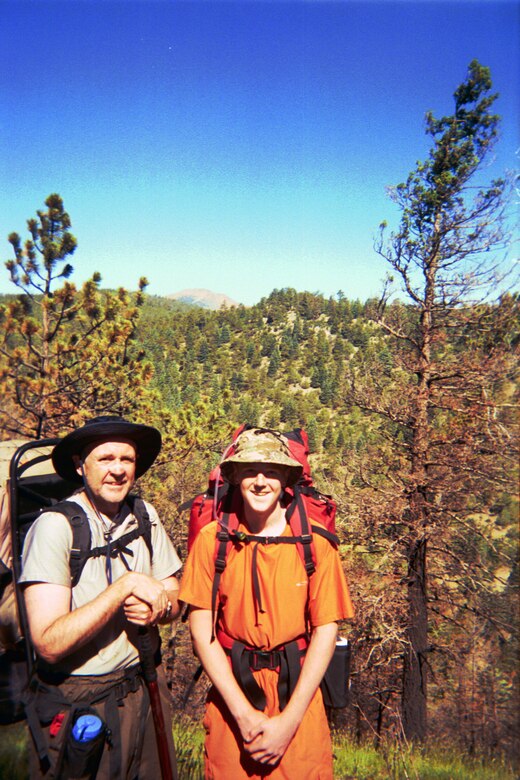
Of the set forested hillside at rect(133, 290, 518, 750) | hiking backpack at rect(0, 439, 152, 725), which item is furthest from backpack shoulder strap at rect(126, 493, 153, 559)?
forested hillside at rect(133, 290, 518, 750)

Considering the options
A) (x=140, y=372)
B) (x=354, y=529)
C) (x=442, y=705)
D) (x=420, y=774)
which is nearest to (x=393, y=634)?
(x=354, y=529)

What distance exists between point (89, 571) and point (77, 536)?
17 centimetres

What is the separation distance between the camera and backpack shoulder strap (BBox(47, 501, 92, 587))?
7.14ft

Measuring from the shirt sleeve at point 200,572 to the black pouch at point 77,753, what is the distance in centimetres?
58

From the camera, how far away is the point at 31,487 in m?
2.72

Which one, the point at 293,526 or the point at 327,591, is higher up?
the point at 293,526

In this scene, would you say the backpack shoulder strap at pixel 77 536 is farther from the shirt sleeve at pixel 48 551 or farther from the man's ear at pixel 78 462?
the man's ear at pixel 78 462

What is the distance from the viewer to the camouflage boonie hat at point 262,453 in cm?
235

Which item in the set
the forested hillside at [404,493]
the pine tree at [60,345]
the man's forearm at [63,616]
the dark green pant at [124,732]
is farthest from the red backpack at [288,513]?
the pine tree at [60,345]

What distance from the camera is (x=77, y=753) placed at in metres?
2.09

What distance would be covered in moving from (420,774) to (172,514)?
13145 mm

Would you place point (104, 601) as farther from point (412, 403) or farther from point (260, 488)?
point (412, 403)

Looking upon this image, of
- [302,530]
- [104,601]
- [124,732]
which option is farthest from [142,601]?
[302,530]

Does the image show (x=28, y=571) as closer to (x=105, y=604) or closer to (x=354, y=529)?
(x=105, y=604)
